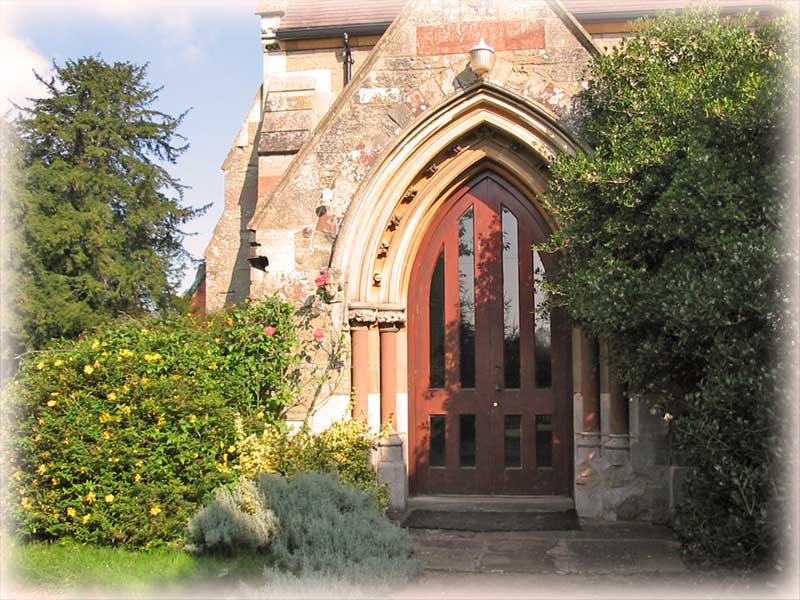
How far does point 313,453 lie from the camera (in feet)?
22.7

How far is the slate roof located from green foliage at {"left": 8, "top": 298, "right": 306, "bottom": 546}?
588 centimetres

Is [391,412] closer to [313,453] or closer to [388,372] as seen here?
[388,372]

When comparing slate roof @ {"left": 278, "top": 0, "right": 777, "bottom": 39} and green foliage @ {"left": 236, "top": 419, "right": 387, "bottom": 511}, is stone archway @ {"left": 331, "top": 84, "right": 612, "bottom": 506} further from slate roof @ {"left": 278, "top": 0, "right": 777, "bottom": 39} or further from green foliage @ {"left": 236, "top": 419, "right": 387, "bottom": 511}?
slate roof @ {"left": 278, "top": 0, "right": 777, "bottom": 39}

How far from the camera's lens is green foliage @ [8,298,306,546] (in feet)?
19.8

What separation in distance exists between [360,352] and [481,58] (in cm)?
318

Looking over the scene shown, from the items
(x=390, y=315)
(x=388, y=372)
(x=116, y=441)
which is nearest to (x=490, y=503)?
(x=388, y=372)

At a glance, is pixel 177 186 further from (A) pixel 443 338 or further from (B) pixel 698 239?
(B) pixel 698 239

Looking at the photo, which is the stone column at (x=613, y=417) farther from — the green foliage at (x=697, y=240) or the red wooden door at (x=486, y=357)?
the green foliage at (x=697, y=240)

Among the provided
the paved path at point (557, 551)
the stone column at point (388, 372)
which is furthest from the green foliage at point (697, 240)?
the stone column at point (388, 372)

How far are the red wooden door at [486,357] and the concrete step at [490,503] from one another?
0.30 ft

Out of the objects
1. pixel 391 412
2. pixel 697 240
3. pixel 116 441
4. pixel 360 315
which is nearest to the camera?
pixel 697 240

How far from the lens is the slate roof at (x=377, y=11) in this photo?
9898 mm

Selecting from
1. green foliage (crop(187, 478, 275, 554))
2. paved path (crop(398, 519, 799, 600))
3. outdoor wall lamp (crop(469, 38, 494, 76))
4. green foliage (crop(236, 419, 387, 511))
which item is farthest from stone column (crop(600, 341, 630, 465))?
Answer: green foliage (crop(187, 478, 275, 554))

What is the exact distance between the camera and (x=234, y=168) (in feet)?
36.0
